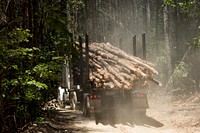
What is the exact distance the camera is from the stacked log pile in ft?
36.5

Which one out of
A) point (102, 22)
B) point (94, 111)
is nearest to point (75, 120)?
point (94, 111)

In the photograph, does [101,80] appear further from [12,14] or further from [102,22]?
[102,22]

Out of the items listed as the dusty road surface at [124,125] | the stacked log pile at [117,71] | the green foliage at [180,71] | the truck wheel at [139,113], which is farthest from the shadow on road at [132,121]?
the green foliage at [180,71]

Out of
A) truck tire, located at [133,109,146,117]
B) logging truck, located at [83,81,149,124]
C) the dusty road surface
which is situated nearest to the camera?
the dusty road surface

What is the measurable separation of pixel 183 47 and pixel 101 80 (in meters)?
21.3

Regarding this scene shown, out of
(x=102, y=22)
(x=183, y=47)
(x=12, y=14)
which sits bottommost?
(x=12, y=14)

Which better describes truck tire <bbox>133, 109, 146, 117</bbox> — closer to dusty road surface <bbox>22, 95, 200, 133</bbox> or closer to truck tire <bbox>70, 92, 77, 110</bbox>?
dusty road surface <bbox>22, 95, 200, 133</bbox>

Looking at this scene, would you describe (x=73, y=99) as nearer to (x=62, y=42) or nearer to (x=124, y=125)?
(x=124, y=125)

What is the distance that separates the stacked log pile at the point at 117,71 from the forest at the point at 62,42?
1704 millimetres

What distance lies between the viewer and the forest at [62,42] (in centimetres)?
650

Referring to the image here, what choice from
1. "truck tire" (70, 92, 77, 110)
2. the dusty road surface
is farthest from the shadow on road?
"truck tire" (70, 92, 77, 110)

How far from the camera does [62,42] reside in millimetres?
2545

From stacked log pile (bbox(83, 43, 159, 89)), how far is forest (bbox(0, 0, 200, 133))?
1.70 m

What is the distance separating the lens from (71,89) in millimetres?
15352
